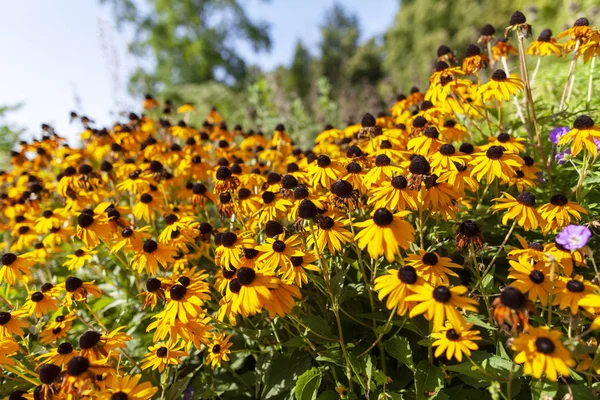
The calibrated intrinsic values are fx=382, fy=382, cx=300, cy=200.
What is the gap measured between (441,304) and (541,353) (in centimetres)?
31

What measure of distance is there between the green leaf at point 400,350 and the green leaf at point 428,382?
45mm

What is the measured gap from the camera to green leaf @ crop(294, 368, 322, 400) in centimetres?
169

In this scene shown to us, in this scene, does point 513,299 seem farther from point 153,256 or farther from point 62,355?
point 62,355

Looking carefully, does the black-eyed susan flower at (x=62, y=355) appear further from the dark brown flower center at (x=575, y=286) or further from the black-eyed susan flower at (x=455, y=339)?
the dark brown flower center at (x=575, y=286)

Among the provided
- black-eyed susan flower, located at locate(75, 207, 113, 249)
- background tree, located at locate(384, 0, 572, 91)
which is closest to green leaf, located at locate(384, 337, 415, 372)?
black-eyed susan flower, located at locate(75, 207, 113, 249)

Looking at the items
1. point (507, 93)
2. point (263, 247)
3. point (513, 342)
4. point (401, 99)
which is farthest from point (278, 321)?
point (401, 99)

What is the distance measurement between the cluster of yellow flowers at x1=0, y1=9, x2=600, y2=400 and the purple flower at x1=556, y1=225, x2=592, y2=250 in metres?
0.07

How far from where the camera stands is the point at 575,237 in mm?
1327

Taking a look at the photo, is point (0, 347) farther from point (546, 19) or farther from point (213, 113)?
point (546, 19)

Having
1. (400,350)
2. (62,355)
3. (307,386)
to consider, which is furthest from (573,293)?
(62,355)

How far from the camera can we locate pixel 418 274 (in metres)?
1.50

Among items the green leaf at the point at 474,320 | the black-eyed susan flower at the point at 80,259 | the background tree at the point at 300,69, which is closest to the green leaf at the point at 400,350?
the green leaf at the point at 474,320

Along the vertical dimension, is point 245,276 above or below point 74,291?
below

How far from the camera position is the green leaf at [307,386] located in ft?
5.55
